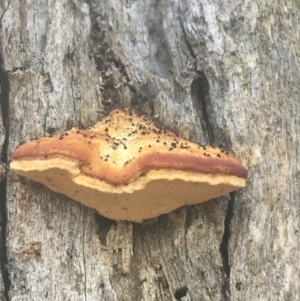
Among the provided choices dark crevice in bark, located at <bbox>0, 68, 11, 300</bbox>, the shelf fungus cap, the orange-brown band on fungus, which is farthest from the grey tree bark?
the orange-brown band on fungus

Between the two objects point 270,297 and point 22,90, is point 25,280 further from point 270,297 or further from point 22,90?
point 270,297

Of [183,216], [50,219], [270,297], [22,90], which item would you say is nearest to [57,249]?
[50,219]

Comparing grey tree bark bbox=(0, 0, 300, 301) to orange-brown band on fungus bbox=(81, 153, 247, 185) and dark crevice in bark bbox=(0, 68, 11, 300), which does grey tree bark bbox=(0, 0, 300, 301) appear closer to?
dark crevice in bark bbox=(0, 68, 11, 300)

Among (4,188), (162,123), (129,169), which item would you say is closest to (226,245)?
(162,123)

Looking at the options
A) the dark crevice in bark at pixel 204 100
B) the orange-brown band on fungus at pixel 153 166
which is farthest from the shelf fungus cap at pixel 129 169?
the dark crevice in bark at pixel 204 100

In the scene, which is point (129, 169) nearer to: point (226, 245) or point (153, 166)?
point (153, 166)

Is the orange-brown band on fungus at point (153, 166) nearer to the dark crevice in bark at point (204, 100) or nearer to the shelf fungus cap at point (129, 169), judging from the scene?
the shelf fungus cap at point (129, 169)
